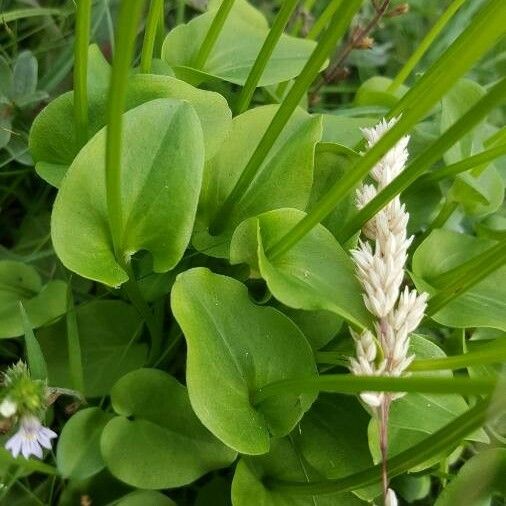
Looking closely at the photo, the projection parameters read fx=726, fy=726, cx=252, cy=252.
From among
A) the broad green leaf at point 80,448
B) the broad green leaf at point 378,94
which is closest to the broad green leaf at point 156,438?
the broad green leaf at point 80,448

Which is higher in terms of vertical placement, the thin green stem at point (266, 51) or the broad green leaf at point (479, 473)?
the thin green stem at point (266, 51)

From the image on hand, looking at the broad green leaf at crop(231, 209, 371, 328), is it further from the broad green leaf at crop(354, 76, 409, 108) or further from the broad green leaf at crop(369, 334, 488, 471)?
the broad green leaf at crop(354, 76, 409, 108)

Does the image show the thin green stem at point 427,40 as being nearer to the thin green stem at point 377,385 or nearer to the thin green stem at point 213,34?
the thin green stem at point 213,34

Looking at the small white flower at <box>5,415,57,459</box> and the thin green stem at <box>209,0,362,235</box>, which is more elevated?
the thin green stem at <box>209,0,362,235</box>

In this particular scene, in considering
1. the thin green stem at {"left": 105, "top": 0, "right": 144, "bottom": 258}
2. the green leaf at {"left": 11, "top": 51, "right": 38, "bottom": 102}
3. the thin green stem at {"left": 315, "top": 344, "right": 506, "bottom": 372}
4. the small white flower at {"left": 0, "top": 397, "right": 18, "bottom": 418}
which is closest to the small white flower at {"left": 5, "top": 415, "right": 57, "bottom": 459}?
the small white flower at {"left": 0, "top": 397, "right": 18, "bottom": 418}

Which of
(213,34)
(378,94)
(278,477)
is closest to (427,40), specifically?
(378,94)
